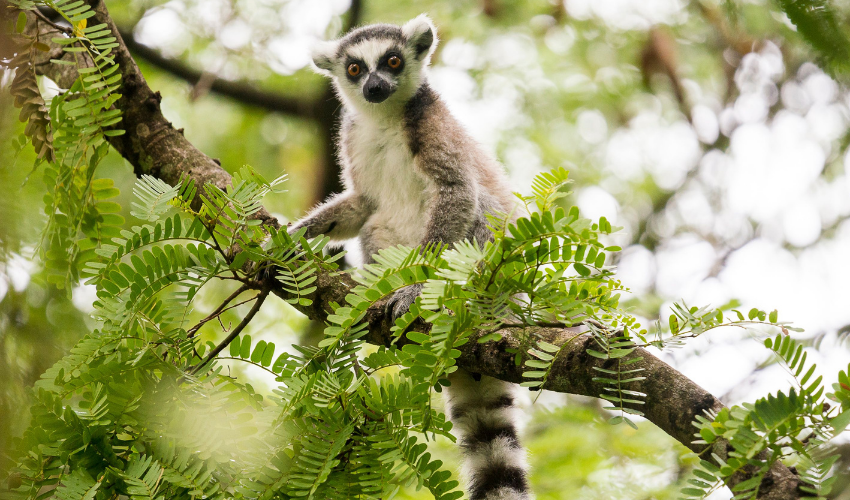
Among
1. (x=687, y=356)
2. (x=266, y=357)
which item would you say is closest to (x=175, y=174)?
(x=266, y=357)

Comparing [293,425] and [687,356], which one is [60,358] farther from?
[687,356]

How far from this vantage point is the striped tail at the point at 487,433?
13.9 feet

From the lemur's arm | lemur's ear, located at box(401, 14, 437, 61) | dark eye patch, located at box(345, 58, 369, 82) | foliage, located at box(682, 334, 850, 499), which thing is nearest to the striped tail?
the lemur's arm

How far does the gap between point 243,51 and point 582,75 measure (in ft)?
17.4

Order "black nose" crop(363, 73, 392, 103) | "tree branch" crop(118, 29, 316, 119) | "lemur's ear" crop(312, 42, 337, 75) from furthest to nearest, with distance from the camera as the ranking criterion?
"tree branch" crop(118, 29, 316, 119) → "lemur's ear" crop(312, 42, 337, 75) → "black nose" crop(363, 73, 392, 103)

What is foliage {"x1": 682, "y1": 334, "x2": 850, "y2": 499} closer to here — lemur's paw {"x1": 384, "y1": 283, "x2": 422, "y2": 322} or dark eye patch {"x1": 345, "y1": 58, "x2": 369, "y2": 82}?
lemur's paw {"x1": 384, "y1": 283, "x2": 422, "y2": 322}

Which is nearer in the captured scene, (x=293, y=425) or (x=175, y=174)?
(x=293, y=425)

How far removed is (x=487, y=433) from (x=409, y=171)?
91.9 inches

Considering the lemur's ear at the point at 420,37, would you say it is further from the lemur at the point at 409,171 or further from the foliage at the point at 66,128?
the foliage at the point at 66,128

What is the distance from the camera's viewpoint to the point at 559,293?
2.35 meters

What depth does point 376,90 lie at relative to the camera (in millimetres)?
5863

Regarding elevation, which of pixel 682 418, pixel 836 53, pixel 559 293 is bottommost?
pixel 682 418

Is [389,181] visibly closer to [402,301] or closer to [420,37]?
[420,37]

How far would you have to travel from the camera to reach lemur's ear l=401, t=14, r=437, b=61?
21.1ft
